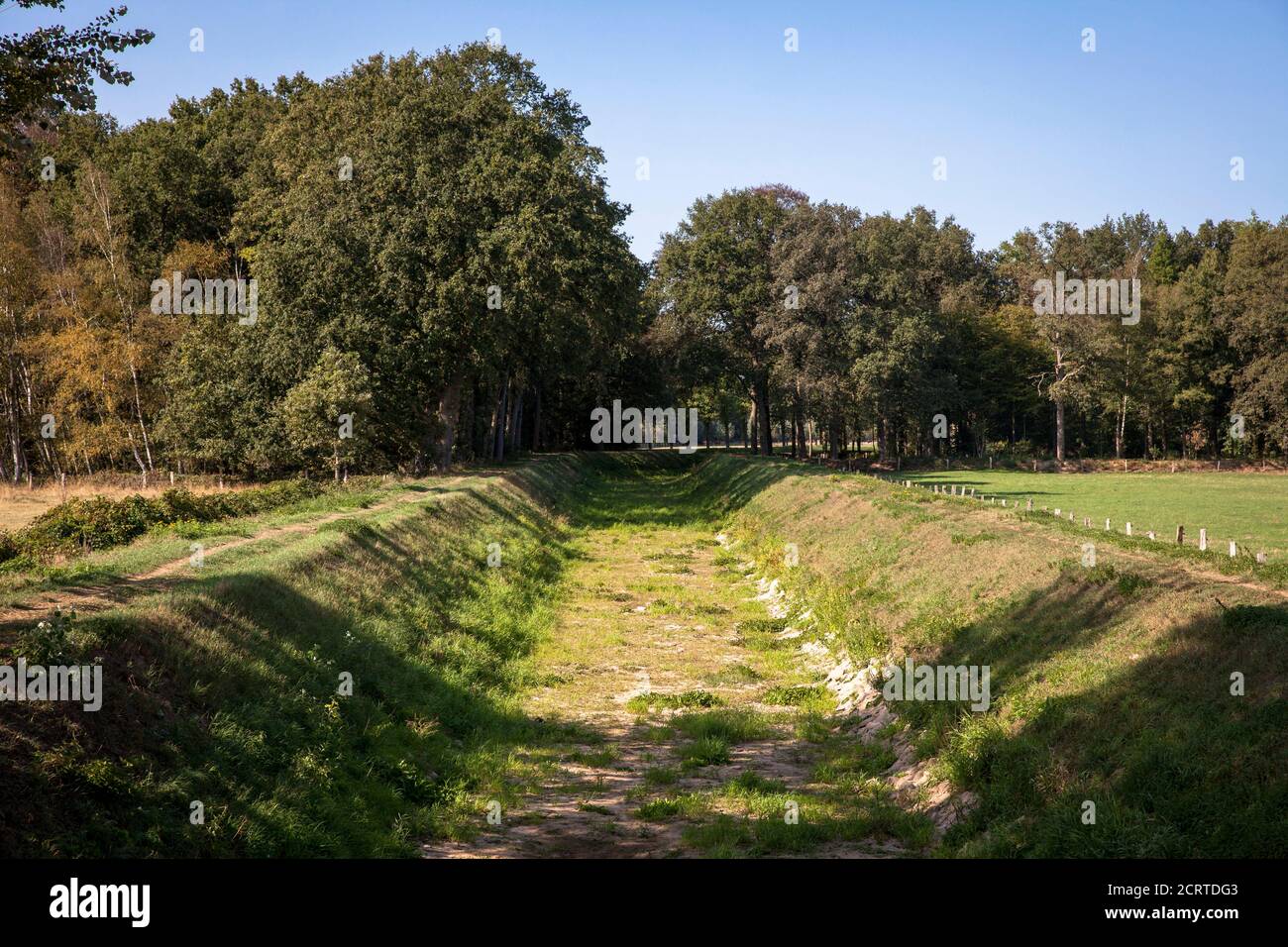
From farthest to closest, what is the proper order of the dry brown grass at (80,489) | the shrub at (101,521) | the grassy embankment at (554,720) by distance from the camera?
the dry brown grass at (80,489) < the shrub at (101,521) < the grassy embankment at (554,720)

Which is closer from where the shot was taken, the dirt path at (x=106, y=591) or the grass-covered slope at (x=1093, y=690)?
the grass-covered slope at (x=1093, y=690)

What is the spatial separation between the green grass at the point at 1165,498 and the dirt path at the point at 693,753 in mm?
13290

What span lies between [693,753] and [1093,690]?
6.04 meters

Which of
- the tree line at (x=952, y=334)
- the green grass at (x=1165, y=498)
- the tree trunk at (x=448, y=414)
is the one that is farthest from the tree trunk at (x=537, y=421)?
the green grass at (x=1165, y=498)

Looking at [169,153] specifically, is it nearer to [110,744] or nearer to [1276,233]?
[110,744]

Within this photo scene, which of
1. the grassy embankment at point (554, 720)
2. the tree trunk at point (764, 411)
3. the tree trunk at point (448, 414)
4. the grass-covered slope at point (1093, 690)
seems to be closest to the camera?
the grassy embankment at point (554, 720)

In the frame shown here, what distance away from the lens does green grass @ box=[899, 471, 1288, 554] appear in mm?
A: 35688

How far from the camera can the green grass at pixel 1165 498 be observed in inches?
1405

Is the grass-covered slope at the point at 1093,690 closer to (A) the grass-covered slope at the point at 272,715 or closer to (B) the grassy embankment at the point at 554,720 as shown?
(B) the grassy embankment at the point at 554,720

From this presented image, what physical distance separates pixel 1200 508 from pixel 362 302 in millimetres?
40705

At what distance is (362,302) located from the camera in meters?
42.9

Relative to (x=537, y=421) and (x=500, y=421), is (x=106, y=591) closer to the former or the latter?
(x=500, y=421)

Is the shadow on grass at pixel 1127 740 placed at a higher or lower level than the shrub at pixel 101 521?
lower

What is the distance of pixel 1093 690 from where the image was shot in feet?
42.3
